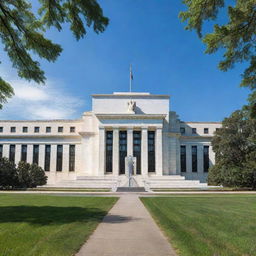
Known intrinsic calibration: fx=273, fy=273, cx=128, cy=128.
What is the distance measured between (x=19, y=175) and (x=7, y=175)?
2.38 m

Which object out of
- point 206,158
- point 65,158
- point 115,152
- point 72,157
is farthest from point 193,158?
point 65,158

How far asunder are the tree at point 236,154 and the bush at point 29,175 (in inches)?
1105

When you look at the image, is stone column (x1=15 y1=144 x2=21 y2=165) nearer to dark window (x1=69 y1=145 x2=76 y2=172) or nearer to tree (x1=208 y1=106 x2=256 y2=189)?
dark window (x1=69 y1=145 x2=76 y2=172)

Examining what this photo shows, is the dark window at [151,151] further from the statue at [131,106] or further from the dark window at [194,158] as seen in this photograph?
the dark window at [194,158]

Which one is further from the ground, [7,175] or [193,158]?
[193,158]

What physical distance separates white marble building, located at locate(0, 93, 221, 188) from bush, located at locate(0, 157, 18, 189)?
17544mm

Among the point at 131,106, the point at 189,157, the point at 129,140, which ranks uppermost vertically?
the point at 131,106

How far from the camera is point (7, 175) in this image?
135 feet

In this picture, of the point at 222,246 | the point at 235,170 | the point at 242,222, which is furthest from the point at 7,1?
the point at 235,170

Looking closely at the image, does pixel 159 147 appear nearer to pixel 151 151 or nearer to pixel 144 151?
pixel 151 151

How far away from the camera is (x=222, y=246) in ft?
22.5

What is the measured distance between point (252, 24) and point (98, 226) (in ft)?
28.9

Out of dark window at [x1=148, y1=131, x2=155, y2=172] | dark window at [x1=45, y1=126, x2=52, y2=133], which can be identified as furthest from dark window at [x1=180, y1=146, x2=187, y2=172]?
dark window at [x1=45, y1=126, x2=52, y2=133]

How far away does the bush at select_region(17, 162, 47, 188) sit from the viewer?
1716 inches
